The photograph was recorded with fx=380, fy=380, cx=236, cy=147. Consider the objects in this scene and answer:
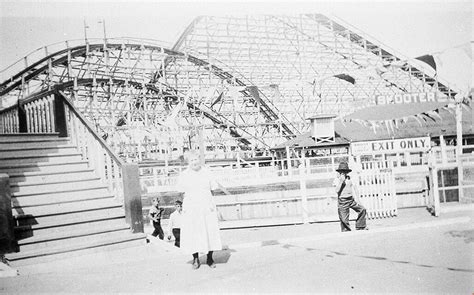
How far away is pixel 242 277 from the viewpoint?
349 centimetres

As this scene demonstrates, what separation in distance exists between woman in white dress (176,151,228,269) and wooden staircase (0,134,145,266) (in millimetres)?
1237

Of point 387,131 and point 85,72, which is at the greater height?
point 85,72

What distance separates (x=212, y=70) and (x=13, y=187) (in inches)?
781

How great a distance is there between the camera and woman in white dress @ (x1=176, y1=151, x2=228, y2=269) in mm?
3826

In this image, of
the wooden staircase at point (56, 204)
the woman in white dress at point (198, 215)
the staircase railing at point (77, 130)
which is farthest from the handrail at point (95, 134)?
the woman in white dress at point (198, 215)

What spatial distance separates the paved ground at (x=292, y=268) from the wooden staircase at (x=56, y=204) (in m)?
0.18

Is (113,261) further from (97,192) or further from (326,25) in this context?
(326,25)

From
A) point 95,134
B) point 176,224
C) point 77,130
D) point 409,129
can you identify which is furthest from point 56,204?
point 409,129

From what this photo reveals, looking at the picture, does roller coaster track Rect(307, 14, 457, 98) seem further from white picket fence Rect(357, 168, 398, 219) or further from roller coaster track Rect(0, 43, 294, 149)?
white picket fence Rect(357, 168, 398, 219)

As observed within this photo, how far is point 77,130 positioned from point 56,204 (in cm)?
153

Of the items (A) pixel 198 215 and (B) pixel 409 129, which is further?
(B) pixel 409 129

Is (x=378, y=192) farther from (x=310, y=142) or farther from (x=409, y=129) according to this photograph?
(x=409, y=129)

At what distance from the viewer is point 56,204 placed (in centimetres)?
501

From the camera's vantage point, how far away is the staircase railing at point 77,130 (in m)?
4.95
